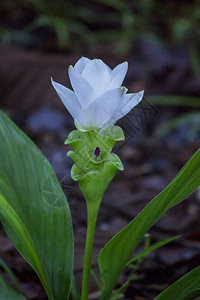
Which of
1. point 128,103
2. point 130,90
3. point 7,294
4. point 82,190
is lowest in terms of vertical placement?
point 130,90

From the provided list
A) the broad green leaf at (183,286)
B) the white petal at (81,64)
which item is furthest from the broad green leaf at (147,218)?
the white petal at (81,64)

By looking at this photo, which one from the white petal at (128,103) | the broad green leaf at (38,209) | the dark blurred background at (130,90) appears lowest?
the dark blurred background at (130,90)

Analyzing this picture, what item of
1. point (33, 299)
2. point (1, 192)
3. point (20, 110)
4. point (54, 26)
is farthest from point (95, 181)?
point (54, 26)

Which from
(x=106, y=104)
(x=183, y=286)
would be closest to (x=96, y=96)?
(x=106, y=104)

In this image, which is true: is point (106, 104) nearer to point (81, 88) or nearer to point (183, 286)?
point (81, 88)

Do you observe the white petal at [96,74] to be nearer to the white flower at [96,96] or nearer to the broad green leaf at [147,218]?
the white flower at [96,96]

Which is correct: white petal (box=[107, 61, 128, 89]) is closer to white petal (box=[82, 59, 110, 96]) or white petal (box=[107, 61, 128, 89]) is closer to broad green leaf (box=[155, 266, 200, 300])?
white petal (box=[82, 59, 110, 96])

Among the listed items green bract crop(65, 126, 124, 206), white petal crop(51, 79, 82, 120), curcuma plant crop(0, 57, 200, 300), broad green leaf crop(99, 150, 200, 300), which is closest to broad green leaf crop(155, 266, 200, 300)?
curcuma plant crop(0, 57, 200, 300)

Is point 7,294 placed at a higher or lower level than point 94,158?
lower
